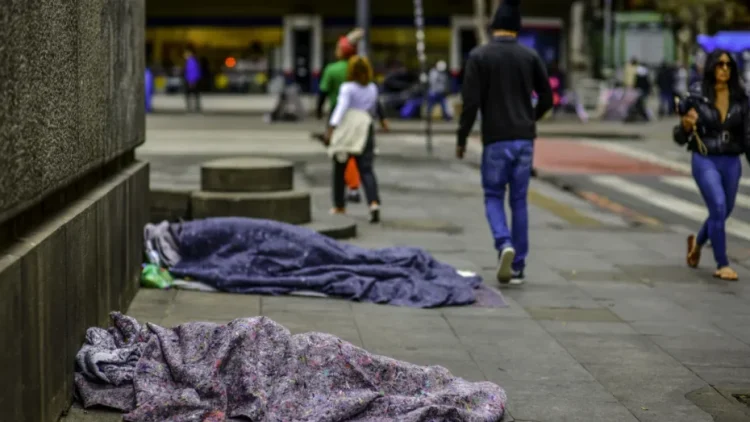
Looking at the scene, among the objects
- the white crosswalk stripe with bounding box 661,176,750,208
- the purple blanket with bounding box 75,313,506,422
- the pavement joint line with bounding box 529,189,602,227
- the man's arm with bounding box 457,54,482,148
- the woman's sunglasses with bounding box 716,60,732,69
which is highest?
the woman's sunglasses with bounding box 716,60,732,69

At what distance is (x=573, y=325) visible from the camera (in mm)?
7773

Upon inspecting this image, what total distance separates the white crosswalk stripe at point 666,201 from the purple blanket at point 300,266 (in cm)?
471

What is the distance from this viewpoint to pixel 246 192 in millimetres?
10953

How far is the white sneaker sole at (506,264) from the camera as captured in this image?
358 inches

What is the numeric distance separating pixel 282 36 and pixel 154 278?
160 feet

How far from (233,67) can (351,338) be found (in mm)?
50662

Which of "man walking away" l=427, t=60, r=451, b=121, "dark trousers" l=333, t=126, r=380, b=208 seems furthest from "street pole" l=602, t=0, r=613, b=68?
"dark trousers" l=333, t=126, r=380, b=208

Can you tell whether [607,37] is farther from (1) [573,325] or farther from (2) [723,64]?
(1) [573,325]

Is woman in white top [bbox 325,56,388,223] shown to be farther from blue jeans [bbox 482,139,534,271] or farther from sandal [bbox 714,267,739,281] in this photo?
sandal [bbox 714,267,739,281]

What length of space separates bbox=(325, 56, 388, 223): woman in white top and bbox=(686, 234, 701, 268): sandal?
11.0 feet

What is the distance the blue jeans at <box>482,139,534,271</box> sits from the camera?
30.2 feet

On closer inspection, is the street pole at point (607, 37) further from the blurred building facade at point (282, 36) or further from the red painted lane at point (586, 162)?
the red painted lane at point (586, 162)

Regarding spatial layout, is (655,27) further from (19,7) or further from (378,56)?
(19,7)

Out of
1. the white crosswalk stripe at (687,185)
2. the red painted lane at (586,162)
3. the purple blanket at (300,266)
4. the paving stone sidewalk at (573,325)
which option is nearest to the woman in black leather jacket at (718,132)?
the paving stone sidewalk at (573,325)
